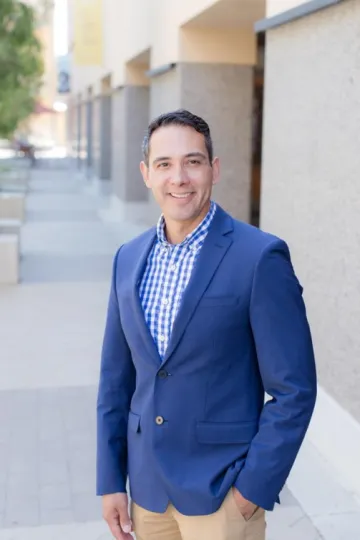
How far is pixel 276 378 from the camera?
7.75 ft

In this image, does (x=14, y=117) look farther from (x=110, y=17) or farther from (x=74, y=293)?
(x=74, y=293)

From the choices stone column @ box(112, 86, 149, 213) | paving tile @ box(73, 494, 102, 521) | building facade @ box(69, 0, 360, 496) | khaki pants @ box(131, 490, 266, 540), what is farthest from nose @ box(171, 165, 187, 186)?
stone column @ box(112, 86, 149, 213)

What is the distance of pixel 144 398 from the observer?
2.51 meters

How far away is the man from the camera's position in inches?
92.5

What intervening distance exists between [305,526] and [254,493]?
2339 mm

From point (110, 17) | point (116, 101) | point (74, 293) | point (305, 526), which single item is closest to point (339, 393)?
point (305, 526)

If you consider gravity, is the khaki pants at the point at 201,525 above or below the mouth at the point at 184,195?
below

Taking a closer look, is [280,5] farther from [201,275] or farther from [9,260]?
[9,260]

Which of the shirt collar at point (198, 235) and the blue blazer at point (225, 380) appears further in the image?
the shirt collar at point (198, 235)

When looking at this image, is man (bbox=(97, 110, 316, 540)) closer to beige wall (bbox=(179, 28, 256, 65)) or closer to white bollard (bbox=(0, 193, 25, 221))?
beige wall (bbox=(179, 28, 256, 65))

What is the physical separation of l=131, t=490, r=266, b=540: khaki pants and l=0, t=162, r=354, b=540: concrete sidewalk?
6.28ft

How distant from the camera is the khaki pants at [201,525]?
242 cm

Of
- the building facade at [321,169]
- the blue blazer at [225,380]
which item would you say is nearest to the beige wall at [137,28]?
the building facade at [321,169]

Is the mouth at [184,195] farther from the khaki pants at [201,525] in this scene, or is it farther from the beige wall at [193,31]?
the beige wall at [193,31]
